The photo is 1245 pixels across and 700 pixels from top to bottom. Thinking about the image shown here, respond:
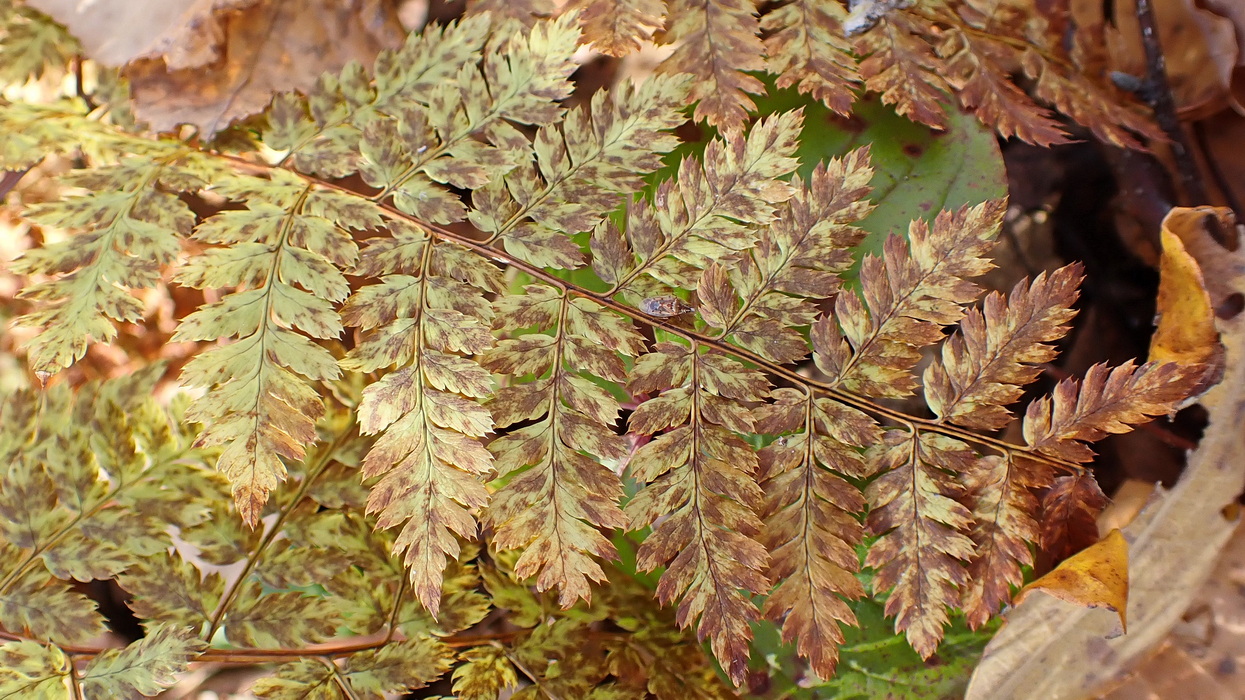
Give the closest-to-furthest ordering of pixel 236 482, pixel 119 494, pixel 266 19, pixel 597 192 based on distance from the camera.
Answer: pixel 236 482, pixel 597 192, pixel 119 494, pixel 266 19

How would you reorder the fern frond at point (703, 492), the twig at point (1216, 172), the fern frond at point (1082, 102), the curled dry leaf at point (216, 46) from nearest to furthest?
the fern frond at point (703, 492), the fern frond at point (1082, 102), the curled dry leaf at point (216, 46), the twig at point (1216, 172)

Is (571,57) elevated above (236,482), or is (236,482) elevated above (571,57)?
(571,57)

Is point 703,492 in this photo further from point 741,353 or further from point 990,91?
point 990,91

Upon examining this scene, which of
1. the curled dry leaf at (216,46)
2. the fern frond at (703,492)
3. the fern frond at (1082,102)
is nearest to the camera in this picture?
the fern frond at (703,492)

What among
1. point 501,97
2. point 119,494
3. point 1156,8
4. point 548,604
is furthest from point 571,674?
point 1156,8

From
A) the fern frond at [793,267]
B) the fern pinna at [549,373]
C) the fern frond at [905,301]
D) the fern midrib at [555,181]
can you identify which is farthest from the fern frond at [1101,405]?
the fern midrib at [555,181]

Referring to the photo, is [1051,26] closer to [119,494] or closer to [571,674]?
[571,674]

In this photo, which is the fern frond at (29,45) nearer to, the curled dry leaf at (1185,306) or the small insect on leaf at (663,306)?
the small insect on leaf at (663,306)
